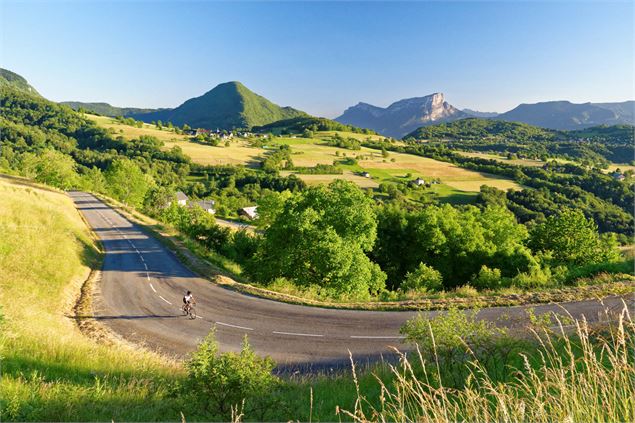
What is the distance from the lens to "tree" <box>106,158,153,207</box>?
7635cm

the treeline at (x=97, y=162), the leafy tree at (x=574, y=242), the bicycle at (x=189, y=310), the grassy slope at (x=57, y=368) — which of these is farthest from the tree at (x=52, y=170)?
the leafy tree at (x=574, y=242)

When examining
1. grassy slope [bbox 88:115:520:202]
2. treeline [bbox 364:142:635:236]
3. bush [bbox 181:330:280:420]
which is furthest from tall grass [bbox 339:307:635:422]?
grassy slope [bbox 88:115:520:202]

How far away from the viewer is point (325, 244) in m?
28.8

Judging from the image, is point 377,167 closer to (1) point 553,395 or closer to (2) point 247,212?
(2) point 247,212

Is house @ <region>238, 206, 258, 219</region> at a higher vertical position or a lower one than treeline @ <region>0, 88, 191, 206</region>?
lower

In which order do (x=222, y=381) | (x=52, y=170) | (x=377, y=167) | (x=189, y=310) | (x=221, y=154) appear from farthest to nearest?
(x=221, y=154), (x=377, y=167), (x=52, y=170), (x=189, y=310), (x=222, y=381)

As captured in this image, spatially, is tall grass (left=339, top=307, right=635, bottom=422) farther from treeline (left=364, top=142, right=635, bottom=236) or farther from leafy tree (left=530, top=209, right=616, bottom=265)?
treeline (left=364, top=142, right=635, bottom=236)

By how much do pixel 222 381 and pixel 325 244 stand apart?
21.7m

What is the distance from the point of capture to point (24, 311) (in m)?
15.5

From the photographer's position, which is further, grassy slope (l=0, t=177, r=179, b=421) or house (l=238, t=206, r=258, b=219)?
house (l=238, t=206, r=258, b=219)

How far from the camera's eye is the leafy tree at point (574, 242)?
42969mm

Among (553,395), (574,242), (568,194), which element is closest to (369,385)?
(553,395)

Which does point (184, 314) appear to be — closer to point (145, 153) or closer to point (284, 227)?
point (284, 227)

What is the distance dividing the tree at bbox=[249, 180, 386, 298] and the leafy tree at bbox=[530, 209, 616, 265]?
27.3 m
